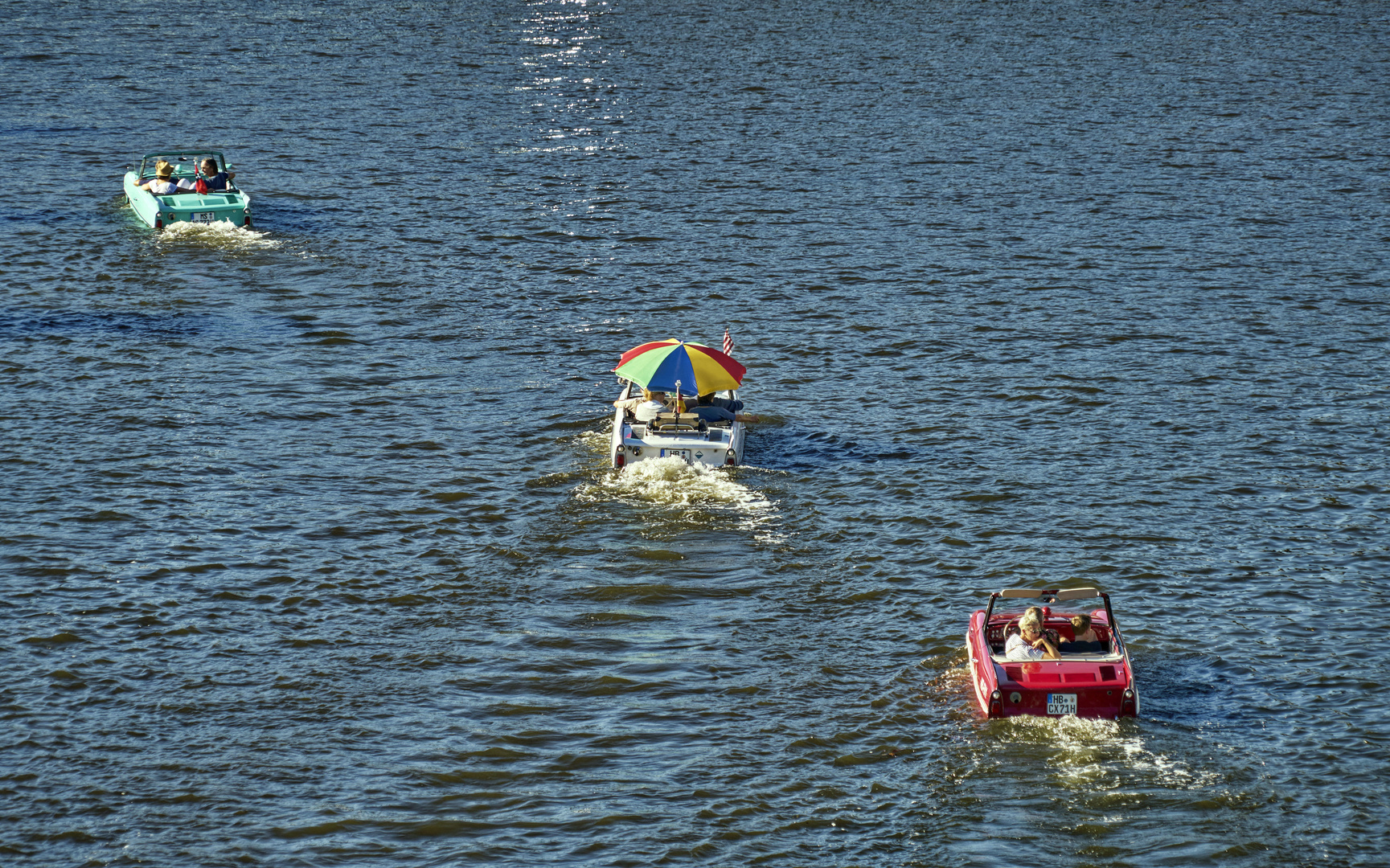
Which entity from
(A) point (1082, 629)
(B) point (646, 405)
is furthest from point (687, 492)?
(A) point (1082, 629)

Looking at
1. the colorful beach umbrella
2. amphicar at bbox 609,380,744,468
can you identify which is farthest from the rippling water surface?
the colorful beach umbrella

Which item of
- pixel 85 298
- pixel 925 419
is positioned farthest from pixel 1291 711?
pixel 85 298

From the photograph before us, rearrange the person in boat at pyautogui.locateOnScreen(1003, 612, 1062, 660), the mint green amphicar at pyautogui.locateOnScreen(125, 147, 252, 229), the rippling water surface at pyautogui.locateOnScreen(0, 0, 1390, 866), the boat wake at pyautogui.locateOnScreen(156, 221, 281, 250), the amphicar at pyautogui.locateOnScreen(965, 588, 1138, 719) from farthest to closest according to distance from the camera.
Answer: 1. the boat wake at pyautogui.locateOnScreen(156, 221, 281, 250)
2. the mint green amphicar at pyautogui.locateOnScreen(125, 147, 252, 229)
3. the person in boat at pyautogui.locateOnScreen(1003, 612, 1062, 660)
4. the amphicar at pyautogui.locateOnScreen(965, 588, 1138, 719)
5. the rippling water surface at pyautogui.locateOnScreen(0, 0, 1390, 866)

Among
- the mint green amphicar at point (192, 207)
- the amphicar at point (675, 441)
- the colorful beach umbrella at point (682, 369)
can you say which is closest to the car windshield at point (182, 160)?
the mint green amphicar at point (192, 207)

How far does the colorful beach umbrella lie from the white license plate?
A: 866 centimetres

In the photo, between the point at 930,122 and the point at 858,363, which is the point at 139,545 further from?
the point at 930,122

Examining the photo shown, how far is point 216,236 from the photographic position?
3900 cm

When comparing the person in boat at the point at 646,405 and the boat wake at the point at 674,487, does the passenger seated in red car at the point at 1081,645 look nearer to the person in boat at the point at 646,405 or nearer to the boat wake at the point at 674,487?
the boat wake at the point at 674,487

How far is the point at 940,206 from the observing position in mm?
42906

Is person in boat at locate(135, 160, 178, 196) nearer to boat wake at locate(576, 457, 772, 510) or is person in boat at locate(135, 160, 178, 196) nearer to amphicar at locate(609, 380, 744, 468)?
amphicar at locate(609, 380, 744, 468)

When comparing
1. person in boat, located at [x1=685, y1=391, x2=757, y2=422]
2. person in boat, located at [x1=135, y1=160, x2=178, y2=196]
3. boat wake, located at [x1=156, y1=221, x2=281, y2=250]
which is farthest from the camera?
person in boat, located at [x1=135, y1=160, x2=178, y2=196]

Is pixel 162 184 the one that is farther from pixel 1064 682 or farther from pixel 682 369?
pixel 1064 682

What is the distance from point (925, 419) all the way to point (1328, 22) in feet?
178

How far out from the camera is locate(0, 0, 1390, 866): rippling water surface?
56.0 ft
